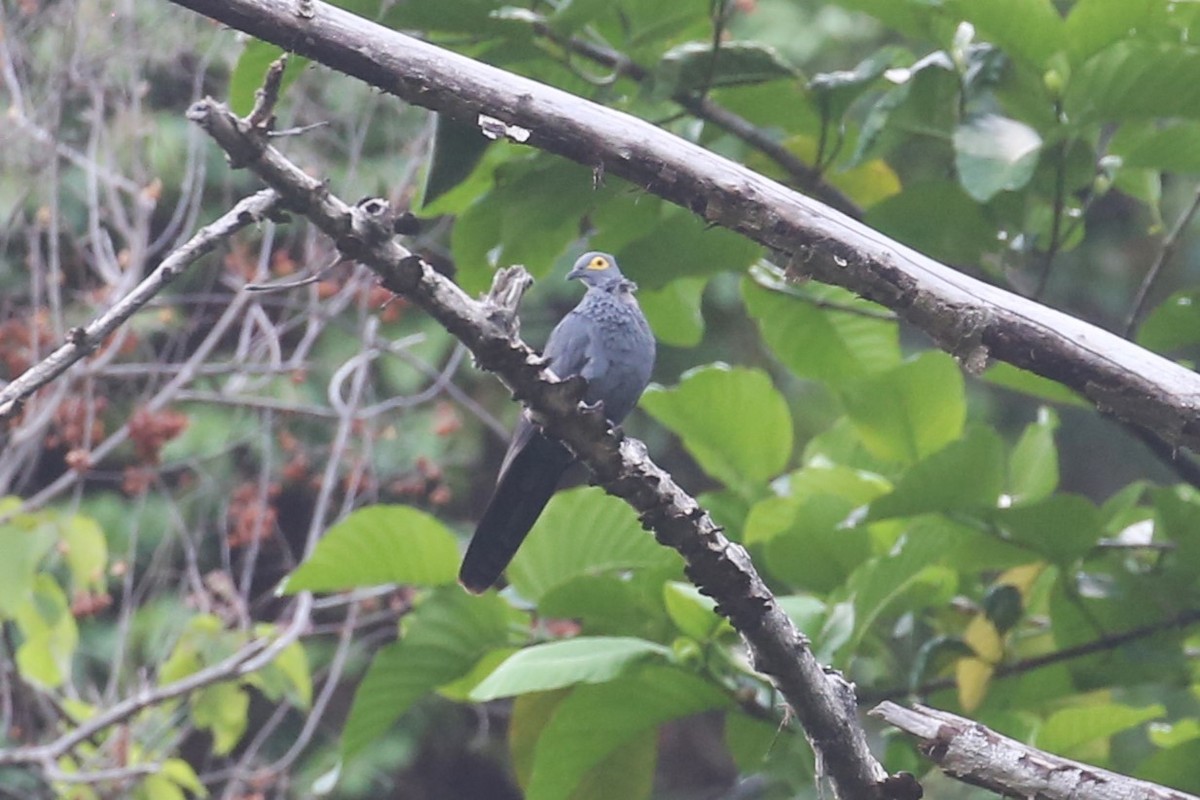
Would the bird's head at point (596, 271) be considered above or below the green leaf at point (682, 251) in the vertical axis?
below

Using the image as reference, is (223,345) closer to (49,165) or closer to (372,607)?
(372,607)

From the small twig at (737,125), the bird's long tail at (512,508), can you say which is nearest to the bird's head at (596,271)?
the small twig at (737,125)

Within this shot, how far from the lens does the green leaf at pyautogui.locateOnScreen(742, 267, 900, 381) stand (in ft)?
10.7

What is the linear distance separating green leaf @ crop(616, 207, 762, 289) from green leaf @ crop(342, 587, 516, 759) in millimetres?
752

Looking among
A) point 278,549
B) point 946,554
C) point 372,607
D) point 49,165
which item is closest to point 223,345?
point 278,549

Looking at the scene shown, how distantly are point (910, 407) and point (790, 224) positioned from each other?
128 centimetres

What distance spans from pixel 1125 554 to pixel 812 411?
436 cm

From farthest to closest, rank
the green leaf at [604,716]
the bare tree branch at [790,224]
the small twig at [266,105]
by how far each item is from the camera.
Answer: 1. the green leaf at [604,716]
2. the bare tree branch at [790,224]
3. the small twig at [266,105]

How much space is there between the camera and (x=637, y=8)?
2.70 m

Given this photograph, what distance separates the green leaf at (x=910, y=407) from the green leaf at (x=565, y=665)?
2.67ft

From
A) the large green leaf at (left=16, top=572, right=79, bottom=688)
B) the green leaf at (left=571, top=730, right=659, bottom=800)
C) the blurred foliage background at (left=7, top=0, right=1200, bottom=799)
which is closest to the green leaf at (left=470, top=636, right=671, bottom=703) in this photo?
the blurred foliage background at (left=7, top=0, right=1200, bottom=799)

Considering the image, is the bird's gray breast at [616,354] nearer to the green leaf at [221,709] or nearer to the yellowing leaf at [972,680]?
the yellowing leaf at [972,680]

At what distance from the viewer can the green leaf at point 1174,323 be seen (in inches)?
113

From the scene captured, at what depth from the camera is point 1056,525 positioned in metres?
2.88
